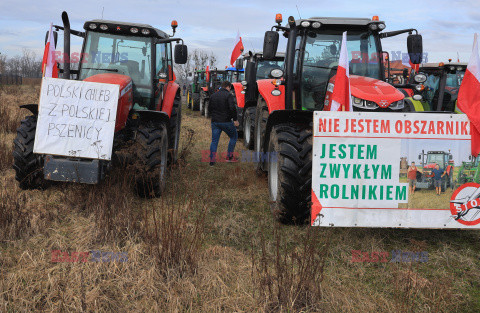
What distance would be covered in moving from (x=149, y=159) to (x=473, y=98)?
12.1ft

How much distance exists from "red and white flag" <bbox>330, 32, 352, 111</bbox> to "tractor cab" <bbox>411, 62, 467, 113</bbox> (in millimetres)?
6437

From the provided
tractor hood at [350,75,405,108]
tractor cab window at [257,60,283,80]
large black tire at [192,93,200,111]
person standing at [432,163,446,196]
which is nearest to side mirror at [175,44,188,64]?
tractor hood at [350,75,405,108]

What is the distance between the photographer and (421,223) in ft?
13.9

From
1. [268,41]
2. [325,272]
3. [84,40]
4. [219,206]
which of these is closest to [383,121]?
[325,272]

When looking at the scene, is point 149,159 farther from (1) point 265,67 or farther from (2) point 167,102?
(1) point 265,67

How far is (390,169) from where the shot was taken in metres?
4.21

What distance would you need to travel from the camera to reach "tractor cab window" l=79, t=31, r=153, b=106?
6418 mm

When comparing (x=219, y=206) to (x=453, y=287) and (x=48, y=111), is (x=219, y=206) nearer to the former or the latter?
(x=48, y=111)

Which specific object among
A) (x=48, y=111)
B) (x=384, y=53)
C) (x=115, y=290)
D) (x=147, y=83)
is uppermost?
(x=384, y=53)

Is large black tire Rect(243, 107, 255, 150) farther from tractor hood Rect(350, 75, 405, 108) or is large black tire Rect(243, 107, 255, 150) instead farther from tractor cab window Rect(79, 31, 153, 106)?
tractor hood Rect(350, 75, 405, 108)

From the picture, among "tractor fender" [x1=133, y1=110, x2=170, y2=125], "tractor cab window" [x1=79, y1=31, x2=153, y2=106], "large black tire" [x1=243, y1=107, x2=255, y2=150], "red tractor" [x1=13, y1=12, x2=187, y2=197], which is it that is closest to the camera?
"red tractor" [x1=13, y1=12, x2=187, y2=197]

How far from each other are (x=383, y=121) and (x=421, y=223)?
1050mm

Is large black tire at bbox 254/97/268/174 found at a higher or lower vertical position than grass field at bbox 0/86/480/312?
higher

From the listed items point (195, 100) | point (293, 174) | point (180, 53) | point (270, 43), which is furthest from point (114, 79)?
point (195, 100)
